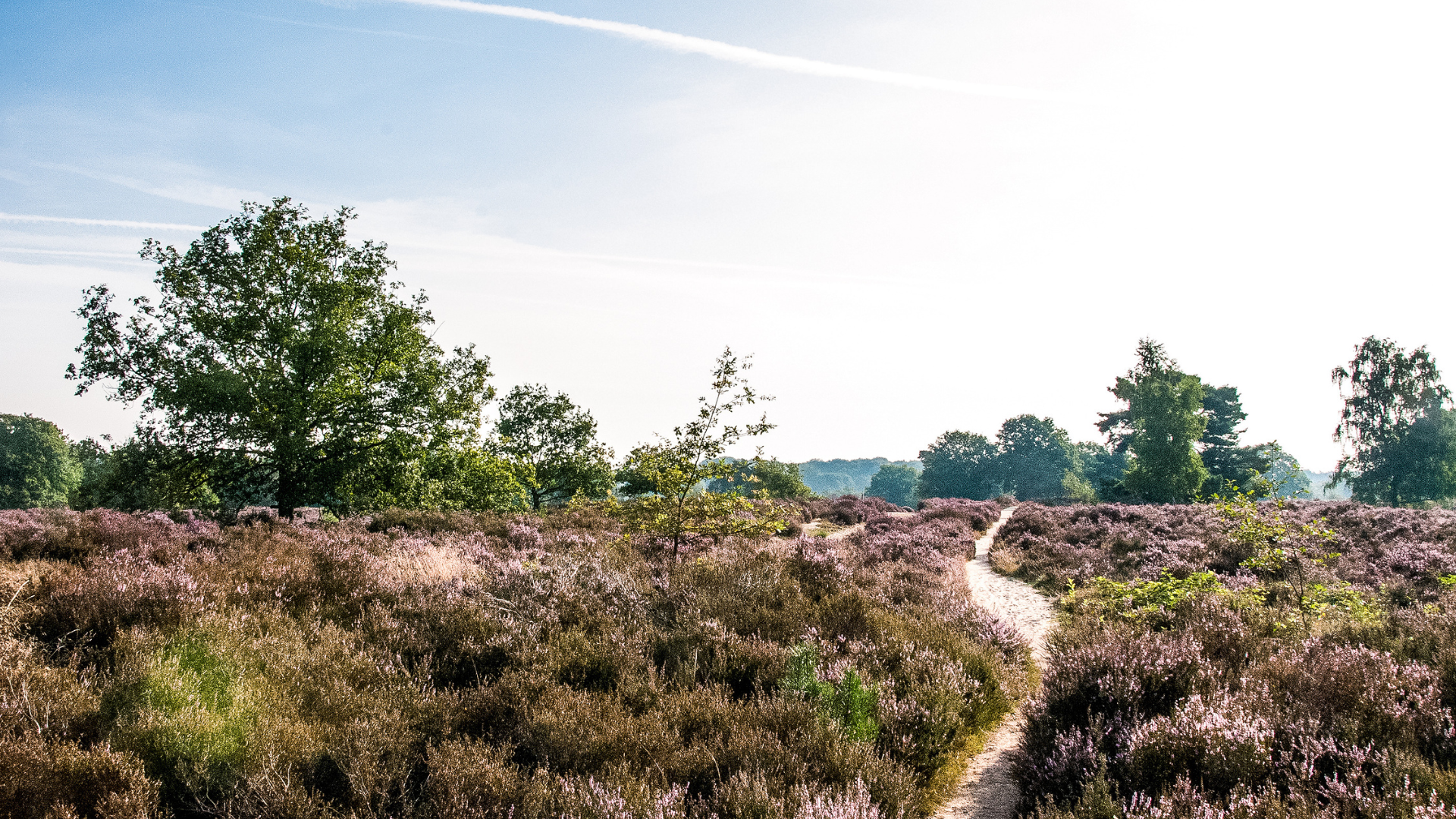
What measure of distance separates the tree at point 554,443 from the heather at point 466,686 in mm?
25266

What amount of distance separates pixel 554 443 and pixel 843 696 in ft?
106

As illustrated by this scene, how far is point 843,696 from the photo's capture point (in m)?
5.11

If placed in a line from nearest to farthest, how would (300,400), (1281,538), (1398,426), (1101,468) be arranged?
(1281,538)
(300,400)
(1398,426)
(1101,468)

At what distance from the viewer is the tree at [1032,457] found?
318ft

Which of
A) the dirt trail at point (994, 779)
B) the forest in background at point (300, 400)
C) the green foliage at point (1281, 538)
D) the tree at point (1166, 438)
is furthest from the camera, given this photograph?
the tree at point (1166, 438)

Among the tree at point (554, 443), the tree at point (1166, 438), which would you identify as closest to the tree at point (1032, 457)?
the tree at point (1166, 438)

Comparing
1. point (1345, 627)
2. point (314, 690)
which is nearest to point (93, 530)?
point (314, 690)

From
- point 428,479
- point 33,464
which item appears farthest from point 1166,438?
point 33,464

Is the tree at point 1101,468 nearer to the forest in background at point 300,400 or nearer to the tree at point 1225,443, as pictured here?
the tree at point 1225,443

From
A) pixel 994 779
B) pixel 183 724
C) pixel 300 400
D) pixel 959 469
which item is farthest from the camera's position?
pixel 959 469

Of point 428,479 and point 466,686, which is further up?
point 428,479

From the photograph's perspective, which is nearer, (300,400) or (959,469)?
(300,400)

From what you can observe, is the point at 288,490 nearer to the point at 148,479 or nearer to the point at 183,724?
the point at 148,479

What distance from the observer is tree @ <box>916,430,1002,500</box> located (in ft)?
313
